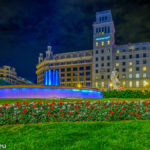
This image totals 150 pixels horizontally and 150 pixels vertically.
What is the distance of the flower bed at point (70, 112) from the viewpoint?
27.2ft

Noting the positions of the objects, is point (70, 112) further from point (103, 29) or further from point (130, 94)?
point (103, 29)

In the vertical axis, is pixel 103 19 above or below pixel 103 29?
above

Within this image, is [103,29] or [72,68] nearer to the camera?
[103,29]

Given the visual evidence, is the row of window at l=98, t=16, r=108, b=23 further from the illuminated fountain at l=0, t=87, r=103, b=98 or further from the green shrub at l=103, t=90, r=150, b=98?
the green shrub at l=103, t=90, r=150, b=98

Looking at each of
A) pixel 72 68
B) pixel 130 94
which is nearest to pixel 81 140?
pixel 130 94

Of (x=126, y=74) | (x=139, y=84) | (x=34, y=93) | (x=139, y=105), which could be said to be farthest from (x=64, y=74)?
(x=139, y=105)

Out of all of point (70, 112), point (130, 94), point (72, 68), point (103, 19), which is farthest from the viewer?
point (72, 68)

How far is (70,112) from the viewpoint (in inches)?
341

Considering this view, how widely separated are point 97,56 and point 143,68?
20.4 meters

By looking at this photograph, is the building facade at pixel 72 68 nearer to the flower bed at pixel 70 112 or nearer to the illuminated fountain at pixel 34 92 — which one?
the illuminated fountain at pixel 34 92

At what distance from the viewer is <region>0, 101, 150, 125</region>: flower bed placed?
8281mm

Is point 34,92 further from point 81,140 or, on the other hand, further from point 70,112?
point 81,140

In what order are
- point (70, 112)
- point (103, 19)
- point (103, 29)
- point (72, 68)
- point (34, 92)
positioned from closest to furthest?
1. point (70, 112)
2. point (34, 92)
3. point (103, 29)
4. point (103, 19)
5. point (72, 68)

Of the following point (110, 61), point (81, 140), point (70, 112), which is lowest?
point (81, 140)
